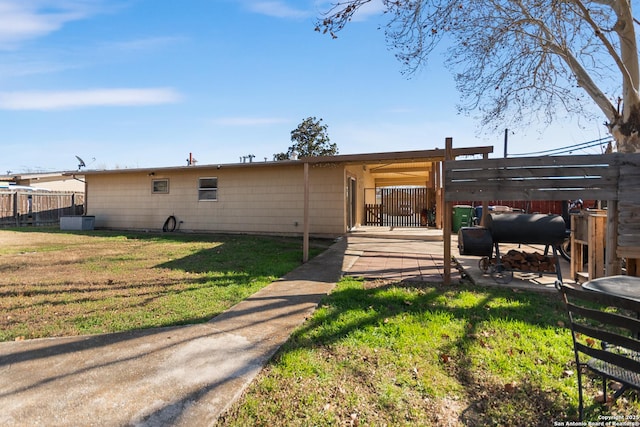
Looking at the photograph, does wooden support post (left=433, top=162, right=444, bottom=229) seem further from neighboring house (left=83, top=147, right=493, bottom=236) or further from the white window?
the white window

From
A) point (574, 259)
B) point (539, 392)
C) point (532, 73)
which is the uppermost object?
point (532, 73)

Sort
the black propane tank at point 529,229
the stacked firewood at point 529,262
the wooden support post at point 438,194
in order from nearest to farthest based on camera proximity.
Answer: the black propane tank at point 529,229 → the stacked firewood at point 529,262 → the wooden support post at point 438,194

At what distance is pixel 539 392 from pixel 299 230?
963cm

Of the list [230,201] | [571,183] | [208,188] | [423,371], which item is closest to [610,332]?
[423,371]

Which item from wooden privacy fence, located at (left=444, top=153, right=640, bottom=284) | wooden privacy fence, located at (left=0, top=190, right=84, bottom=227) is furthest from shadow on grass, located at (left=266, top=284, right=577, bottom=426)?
wooden privacy fence, located at (left=0, top=190, right=84, bottom=227)

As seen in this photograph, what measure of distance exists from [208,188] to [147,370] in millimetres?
11253

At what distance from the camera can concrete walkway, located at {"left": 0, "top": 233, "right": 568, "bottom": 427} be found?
1.92 m

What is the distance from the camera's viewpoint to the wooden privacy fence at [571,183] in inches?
169

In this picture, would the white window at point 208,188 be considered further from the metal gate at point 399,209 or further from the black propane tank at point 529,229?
the black propane tank at point 529,229

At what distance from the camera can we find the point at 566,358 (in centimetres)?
264

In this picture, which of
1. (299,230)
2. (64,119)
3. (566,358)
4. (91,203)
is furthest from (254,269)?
(64,119)

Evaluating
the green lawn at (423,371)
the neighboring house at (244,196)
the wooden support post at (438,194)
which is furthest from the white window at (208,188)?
the green lawn at (423,371)

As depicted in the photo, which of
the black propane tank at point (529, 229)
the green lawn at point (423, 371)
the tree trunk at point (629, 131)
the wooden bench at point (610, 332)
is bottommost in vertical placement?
the green lawn at point (423, 371)

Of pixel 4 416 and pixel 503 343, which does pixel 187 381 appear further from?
pixel 503 343
